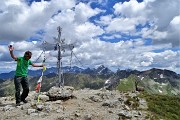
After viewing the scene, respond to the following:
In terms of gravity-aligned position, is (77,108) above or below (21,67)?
below

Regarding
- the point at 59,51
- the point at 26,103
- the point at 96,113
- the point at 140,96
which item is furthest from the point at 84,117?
the point at 59,51

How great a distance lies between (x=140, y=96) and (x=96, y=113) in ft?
25.4

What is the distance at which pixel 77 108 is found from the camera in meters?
23.3

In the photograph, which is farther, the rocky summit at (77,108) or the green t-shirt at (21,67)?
the green t-shirt at (21,67)

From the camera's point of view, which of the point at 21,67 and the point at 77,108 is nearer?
the point at 21,67

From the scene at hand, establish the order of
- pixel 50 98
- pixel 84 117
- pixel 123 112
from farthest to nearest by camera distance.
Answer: pixel 50 98 → pixel 123 112 → pixel 84 117

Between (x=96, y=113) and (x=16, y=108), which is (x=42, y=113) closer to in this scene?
(x=16, y=108)

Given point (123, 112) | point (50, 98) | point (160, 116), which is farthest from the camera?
point (50, 98)

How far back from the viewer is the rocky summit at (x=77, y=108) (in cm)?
2114

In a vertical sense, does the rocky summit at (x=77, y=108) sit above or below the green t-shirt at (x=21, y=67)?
below

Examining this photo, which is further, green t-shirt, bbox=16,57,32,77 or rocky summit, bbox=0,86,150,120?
green t-shirt, bbox=16,57,32,77

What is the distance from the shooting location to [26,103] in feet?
76.7

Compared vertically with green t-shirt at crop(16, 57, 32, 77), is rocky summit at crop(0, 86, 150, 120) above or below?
below

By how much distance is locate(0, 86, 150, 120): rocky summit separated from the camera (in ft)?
69.4
